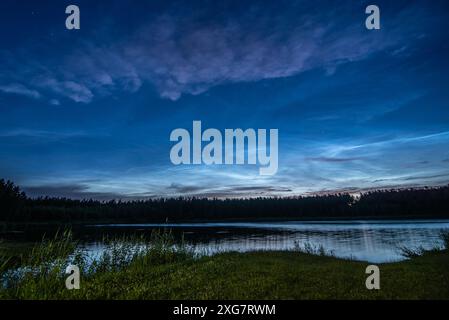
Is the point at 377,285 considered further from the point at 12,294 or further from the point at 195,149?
the point at 12,294

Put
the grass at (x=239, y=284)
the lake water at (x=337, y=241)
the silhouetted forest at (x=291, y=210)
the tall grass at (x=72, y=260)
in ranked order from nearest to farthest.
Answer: the grass at (x=239, y=284) < the tall grass at (x=72, y=260) < the lake water at (x=337, y=241) < the silhouetted forest at (x=291, y=210)

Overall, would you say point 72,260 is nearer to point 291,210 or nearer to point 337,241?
point 337,241

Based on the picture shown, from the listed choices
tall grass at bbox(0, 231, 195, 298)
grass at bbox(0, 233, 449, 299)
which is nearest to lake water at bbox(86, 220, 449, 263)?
tall grass at bbox(0, 231, 195, 298)

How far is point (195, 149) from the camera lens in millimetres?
15617

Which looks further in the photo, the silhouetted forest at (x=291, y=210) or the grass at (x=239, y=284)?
the silhouetted forest at (x=291, y=210)

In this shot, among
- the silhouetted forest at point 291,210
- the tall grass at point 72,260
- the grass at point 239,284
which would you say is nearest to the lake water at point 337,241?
the tall grass at point 72,260

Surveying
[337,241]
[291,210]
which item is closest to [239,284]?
[337,241]

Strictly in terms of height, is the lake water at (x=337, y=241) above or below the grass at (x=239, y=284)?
below

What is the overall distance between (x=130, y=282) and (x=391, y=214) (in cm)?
17523

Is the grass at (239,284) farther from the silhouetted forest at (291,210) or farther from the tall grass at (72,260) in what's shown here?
the silhouetted forest at (291,210)

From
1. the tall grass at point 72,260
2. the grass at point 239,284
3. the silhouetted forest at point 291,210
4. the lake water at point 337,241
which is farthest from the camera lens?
the silhouetted forest at point 291,210

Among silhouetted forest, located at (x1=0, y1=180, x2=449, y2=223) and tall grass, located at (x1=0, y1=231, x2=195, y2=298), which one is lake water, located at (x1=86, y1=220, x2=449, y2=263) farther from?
silhouetted forest, located at (x1=0, y1=180, x2=449, y2=223)

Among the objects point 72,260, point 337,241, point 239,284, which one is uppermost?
point 239,284
